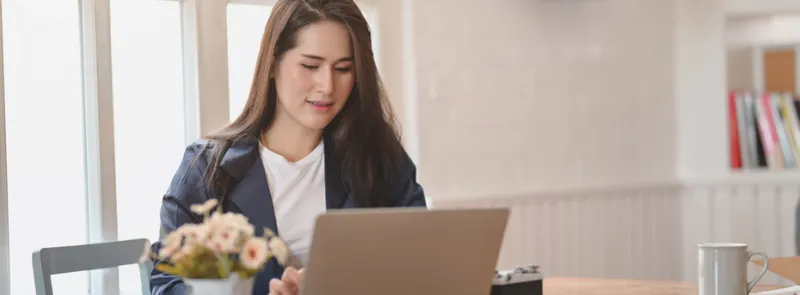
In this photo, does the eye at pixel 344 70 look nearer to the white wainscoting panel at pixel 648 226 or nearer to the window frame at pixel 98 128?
the window frame at pixel 98 128

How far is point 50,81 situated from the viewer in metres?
2.87

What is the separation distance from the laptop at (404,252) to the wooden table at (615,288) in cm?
71

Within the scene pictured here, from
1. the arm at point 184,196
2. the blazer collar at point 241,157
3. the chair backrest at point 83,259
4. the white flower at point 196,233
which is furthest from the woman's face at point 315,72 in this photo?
the white flower at point 196,233

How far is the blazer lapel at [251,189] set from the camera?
241cm

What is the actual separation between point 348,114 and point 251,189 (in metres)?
0.30

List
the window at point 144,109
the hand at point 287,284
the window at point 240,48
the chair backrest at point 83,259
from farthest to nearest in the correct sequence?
the window at point 240,48 → the window at point 144,109 → the chair backrest at point 83,259 → the hand at point 287,284

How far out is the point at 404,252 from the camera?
5.24 feet

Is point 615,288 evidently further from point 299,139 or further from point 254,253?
point 254,253

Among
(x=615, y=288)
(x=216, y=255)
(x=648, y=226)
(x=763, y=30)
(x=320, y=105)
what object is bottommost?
(x=648, y=226)

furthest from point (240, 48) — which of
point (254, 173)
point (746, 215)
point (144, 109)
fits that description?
point (746, 215)

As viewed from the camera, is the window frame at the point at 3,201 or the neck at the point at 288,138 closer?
the neck at the point at 288,138

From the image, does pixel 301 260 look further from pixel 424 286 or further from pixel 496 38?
pixel 496 38

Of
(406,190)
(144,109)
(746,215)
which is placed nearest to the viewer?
(406,190)

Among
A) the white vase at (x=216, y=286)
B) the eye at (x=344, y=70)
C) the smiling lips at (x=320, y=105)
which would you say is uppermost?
the eye at (x=344, y=70)
